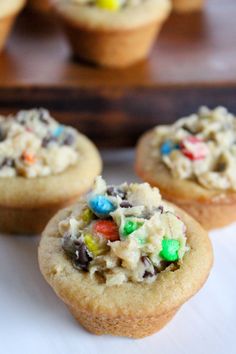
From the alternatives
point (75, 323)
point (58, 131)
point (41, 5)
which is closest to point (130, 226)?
point (75, 323)

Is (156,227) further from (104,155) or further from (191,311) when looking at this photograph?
(104,155)

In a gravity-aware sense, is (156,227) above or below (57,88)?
above

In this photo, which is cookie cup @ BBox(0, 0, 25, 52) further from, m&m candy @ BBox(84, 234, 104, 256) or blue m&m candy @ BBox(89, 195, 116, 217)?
m&m candy @ BBox(84, 234, 104, 256)

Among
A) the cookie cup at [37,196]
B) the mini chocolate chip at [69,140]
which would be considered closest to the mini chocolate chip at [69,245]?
the cookie cup at [37,196]

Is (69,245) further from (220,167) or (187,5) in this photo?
(187,5)

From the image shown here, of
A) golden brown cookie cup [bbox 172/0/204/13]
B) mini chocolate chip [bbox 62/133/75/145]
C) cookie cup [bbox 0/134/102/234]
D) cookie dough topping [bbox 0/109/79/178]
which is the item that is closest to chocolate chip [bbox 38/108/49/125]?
cookie dough topping [bbox 0/109/79/178]

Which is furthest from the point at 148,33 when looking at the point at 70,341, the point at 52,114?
the point at 70,341
